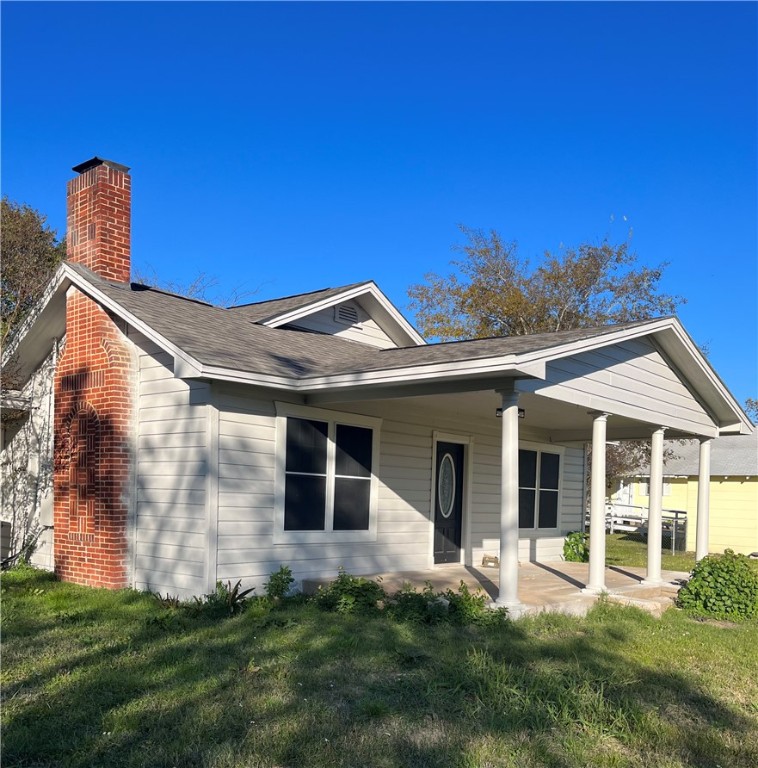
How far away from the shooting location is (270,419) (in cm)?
1023

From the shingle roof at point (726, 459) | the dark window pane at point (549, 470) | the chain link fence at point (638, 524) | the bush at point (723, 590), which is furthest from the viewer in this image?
the chain link fence at point (638, 524)

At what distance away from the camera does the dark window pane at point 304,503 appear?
10469 mm

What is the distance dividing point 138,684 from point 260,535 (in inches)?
151

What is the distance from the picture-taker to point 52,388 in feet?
41.3

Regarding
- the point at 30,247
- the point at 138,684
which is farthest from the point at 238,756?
the point at 30,247

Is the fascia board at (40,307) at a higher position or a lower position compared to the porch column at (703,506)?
higher

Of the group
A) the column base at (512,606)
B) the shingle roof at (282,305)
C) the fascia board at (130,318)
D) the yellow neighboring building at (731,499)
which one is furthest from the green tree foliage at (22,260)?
the yellow neighboring building at (731,499)

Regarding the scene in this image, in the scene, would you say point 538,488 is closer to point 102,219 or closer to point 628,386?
point 628,386

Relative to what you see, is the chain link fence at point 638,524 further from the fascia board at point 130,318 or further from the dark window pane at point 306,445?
the fascia board at point 130,318

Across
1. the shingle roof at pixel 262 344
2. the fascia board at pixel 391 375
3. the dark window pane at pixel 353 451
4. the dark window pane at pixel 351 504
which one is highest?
the shingle roof at pixel 262 344

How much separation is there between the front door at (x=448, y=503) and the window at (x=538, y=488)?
199 cm

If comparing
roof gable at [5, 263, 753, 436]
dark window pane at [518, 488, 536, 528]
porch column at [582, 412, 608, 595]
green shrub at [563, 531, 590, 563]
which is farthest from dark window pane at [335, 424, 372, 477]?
green shrub at [563, 531, 590, 563]

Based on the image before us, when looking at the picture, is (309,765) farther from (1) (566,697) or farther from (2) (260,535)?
(2) (260,535)

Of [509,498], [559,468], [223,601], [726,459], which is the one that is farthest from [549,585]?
[726,459]
